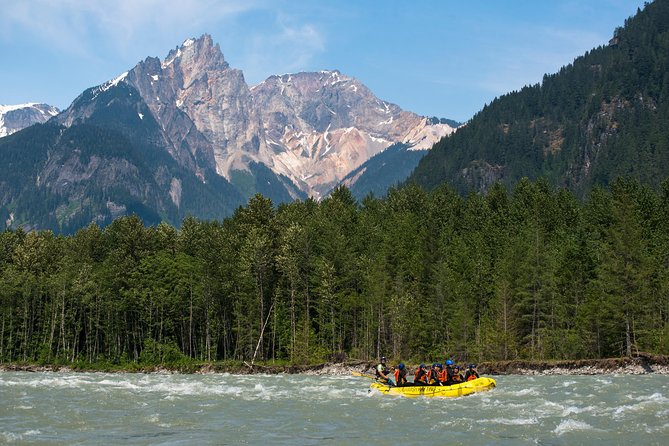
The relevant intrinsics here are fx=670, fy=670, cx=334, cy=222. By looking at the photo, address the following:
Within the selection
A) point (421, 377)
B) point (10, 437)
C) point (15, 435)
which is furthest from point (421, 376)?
point (10, 437)

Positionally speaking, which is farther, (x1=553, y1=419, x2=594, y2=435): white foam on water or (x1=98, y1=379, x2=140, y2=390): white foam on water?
(x1=98, y1=379, x2=140, y2=390): white foam on water

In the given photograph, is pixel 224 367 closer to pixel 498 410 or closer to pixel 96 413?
pixel 96 413

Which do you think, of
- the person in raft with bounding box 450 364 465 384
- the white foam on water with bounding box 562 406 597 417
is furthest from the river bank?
the white foam on water with bounding box 562 406 597 417

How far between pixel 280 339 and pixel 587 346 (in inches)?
1474

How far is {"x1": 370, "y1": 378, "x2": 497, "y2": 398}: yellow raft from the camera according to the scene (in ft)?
148

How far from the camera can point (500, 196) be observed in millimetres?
126938

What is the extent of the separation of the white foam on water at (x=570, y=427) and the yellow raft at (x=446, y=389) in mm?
14724

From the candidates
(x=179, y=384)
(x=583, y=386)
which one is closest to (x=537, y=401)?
(x=583, y=386)

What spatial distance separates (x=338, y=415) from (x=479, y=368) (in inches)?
1440

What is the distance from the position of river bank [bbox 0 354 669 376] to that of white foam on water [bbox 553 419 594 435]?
32.3 m

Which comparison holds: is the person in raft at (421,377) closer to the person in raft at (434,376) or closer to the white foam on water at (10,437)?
the person in raft at (434,376)

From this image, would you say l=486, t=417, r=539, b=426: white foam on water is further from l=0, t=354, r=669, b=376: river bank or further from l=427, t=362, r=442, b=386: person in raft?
l=0, t=354, r=669, b=376: river bank

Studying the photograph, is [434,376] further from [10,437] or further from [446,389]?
[10,437]

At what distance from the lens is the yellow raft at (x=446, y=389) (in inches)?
1770
